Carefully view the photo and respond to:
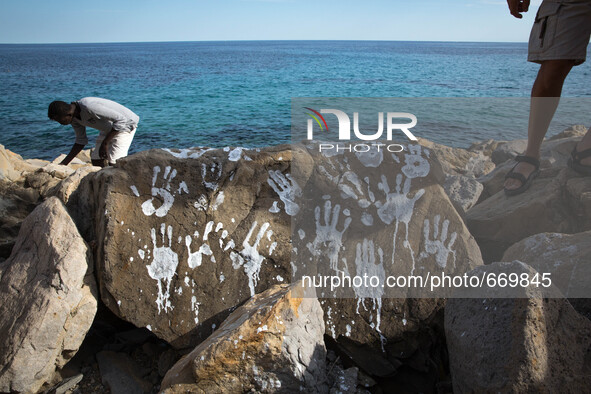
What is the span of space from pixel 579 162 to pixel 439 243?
1282 millimetres

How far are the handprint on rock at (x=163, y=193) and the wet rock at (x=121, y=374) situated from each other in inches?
36.2

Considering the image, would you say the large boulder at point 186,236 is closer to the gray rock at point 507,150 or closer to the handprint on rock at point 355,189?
the handprint on rock at point 355,189

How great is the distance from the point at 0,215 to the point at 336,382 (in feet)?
11.0

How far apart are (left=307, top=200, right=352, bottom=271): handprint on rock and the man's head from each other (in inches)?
134

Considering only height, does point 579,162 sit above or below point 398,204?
above

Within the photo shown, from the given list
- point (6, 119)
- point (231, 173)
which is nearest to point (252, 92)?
point (6, 119)

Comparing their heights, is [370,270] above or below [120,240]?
below

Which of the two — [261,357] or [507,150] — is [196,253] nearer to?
[261,357]

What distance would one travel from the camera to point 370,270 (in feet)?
8.98

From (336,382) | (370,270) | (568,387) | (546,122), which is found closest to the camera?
(568,387)

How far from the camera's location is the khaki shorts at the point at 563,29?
2.70 m

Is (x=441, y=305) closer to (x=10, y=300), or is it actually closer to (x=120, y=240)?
(x=120, y=240)

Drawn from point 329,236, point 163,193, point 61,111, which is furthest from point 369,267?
point 61,111

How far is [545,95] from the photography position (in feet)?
9.62
